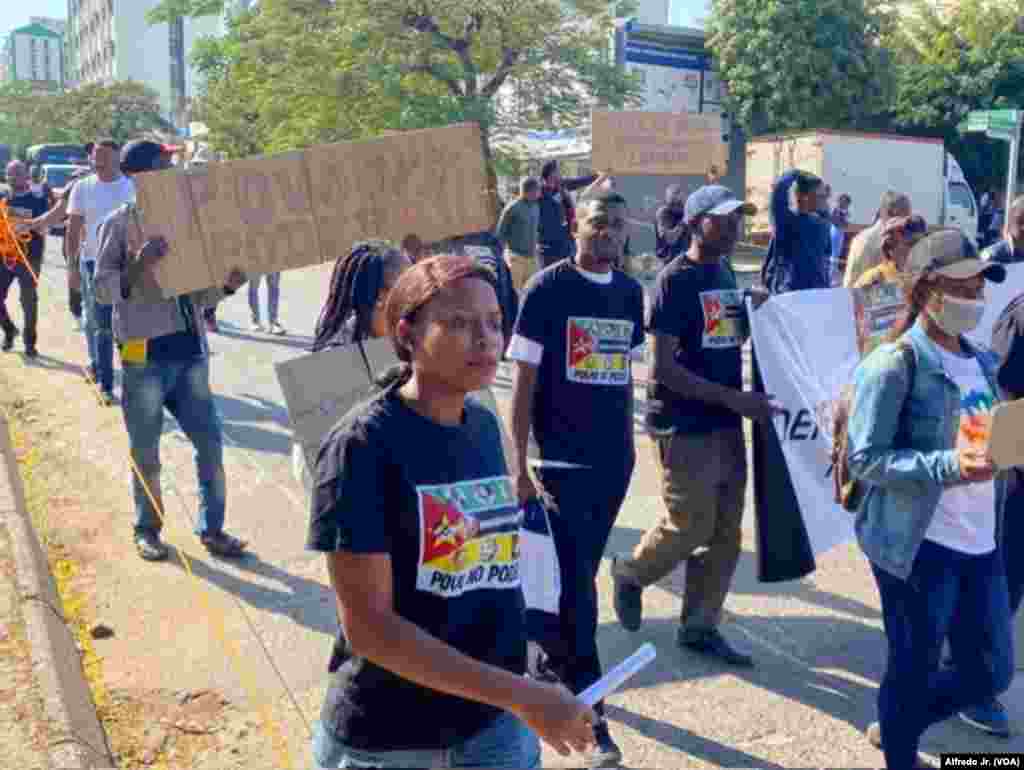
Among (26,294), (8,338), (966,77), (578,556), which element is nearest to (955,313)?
(578,556)

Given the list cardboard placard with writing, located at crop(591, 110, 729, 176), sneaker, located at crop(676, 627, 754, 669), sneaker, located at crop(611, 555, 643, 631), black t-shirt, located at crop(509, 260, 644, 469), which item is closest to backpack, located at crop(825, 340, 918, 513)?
black t-shirt, located at crop(509, 260, 644, 469)

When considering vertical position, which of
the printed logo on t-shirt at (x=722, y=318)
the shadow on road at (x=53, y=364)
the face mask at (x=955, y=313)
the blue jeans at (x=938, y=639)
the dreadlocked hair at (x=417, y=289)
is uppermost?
the dreadlocked hair at (x=417, y=289)

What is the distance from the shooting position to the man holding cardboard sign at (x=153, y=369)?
5508 mm

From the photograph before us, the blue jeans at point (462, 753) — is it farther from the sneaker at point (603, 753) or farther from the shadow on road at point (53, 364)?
the shadow on road at point (53, 364)

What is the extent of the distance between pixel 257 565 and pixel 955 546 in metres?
3.51

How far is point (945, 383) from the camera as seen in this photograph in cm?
336

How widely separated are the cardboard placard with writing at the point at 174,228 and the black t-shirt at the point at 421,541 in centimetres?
294

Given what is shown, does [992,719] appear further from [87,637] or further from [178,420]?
[178,420]

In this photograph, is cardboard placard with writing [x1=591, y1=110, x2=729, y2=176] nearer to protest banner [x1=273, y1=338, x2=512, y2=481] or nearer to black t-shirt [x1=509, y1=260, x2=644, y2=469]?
black t-shirt [x1=509, y1=260, x2=644, y2=469]

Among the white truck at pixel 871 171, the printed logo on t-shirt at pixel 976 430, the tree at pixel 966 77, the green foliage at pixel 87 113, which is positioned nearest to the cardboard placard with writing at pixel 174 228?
the printed logo on t-shirt at pixel 976 430

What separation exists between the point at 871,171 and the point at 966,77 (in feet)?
30.1

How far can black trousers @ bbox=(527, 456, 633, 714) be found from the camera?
400cm

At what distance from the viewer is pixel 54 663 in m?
4.46

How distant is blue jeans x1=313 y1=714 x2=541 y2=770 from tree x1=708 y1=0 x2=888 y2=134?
32.6 m
